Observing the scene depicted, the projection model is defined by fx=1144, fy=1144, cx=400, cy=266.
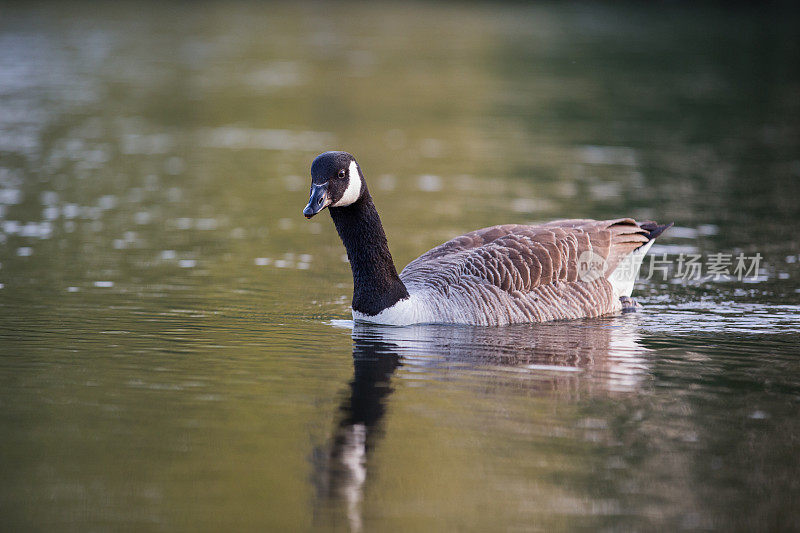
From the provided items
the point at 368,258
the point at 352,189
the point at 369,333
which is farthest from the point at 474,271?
the point at 352,189

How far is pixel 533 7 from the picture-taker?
285 feet

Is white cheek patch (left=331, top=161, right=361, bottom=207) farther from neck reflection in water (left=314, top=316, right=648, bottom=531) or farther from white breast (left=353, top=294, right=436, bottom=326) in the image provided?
neck reflection in water (left=314, top=316, right=648, bottom=531)

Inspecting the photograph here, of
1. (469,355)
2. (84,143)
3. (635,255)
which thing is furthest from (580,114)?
(469,355)

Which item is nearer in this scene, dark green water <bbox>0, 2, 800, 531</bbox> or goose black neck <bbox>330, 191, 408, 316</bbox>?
dark green water <bbox>0, 2, 800, 531</bbox>

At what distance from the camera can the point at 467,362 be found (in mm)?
11898

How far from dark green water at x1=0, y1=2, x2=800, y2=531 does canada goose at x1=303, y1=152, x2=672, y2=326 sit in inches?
13.1

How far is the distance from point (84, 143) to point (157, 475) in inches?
846

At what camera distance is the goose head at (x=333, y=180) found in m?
12.6

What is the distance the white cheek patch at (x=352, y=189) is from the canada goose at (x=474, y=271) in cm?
1

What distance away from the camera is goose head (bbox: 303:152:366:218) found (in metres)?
12.6

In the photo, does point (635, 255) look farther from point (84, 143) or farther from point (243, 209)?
point (84, 143)

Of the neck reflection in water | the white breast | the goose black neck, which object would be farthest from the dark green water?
the goose black neck

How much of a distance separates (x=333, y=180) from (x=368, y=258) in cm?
117

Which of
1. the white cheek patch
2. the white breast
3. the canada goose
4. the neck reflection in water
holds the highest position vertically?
the white cheek patch
